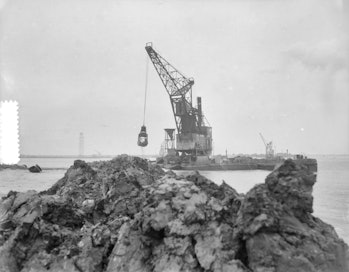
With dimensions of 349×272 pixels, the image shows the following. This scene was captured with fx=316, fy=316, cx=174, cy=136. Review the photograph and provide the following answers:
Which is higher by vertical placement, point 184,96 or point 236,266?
point 184,96

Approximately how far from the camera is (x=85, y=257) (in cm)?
789

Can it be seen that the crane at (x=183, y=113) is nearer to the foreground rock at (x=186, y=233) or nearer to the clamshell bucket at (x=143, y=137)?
the clamshell bucket at (x=143, y=137)

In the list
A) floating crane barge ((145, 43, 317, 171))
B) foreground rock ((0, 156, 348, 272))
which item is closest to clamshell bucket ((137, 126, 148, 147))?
floating crane barge ((145, 43, 317, 171))

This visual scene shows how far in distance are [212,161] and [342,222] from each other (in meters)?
62.6

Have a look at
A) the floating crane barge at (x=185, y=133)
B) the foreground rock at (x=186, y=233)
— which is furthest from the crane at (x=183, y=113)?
the foreground rock at (x=186, y=233)

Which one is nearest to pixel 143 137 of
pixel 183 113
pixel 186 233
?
pixel 183 113

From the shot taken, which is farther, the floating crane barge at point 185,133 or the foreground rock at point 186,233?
the floating crane barge at point 185,133

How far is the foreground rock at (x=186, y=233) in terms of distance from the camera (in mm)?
6723

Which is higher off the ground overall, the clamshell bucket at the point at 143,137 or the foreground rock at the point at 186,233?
the clamshell bucket at the point at 143,137

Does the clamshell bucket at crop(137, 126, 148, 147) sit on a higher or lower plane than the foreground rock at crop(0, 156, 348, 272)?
higher


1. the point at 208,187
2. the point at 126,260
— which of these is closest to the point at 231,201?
the point at 208,187

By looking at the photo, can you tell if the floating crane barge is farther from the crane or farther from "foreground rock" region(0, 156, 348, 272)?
"foreground rock" region(0, 156, 348, 272)

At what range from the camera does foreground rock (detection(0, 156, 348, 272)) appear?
6723mm

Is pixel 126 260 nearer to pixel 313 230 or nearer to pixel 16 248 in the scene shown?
pixel 16 248
